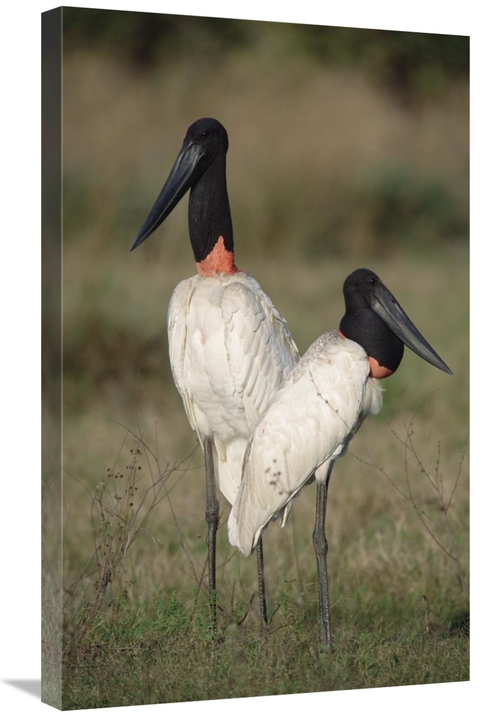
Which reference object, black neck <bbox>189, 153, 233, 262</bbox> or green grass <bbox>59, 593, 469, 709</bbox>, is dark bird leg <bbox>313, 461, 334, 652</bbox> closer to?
green grass <bbox>59, 593, 469, 709</bbox>

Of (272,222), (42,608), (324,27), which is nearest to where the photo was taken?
(42,608)

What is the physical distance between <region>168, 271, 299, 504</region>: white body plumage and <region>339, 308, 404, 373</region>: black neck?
0.41 m

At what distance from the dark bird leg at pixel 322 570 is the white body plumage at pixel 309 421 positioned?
0.33 ft

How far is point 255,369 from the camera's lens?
24.2 feet

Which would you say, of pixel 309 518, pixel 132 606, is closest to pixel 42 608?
pixel 132 606

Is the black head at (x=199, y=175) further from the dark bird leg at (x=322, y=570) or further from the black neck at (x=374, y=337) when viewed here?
the dark bird leg at (x=322, y=570)

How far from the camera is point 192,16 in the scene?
23.8ft

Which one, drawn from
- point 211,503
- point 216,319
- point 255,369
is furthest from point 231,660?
point 216,319

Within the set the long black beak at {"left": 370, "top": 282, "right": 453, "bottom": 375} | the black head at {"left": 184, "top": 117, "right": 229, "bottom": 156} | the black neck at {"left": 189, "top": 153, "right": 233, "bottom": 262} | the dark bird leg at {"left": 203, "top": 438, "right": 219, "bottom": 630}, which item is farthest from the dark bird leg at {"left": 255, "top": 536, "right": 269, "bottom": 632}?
the black head at {"left": 184, "top": 117, "right": 229, "bottom": 156}

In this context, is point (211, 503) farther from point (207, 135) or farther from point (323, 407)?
point (207, 135)

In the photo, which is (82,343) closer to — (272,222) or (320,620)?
(272,222)

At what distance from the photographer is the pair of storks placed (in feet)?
23.2

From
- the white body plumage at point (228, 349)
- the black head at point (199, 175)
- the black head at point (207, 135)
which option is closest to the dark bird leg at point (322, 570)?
the white body plumage at point (228, 349)

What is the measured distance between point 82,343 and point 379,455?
169cm
